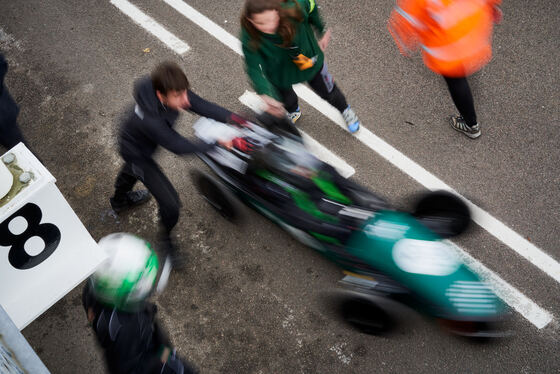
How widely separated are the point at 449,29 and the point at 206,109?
70.0 inches

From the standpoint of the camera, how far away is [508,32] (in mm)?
5109

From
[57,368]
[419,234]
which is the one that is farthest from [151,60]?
[419,234]

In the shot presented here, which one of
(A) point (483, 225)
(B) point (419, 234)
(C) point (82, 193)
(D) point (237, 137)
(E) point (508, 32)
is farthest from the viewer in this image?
(E) point (508, 32)

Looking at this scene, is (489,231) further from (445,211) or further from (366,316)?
(366,316)

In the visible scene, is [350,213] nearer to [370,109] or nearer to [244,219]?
[244,219]

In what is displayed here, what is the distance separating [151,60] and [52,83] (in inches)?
44.5

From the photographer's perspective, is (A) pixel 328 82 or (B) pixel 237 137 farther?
(A) pixel 328 82

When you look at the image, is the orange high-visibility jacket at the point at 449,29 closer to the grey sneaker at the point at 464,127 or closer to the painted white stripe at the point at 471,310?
the grey sneaker at the point at 464,127

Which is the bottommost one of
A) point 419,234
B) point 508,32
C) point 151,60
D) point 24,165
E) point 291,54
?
point 508,32

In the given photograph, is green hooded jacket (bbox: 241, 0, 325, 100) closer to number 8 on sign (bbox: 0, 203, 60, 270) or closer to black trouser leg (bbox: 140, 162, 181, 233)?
black trouser leg (bbox: 140, 162, 181, 233)

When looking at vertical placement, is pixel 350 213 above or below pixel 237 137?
below

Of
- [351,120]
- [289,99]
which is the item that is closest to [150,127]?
[289,99]

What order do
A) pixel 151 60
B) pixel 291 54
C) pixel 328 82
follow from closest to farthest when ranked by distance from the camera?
pixel 291 54 → pixel 328 82 → pixel 151 60

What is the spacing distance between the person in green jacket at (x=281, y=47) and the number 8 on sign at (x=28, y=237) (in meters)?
1.77
